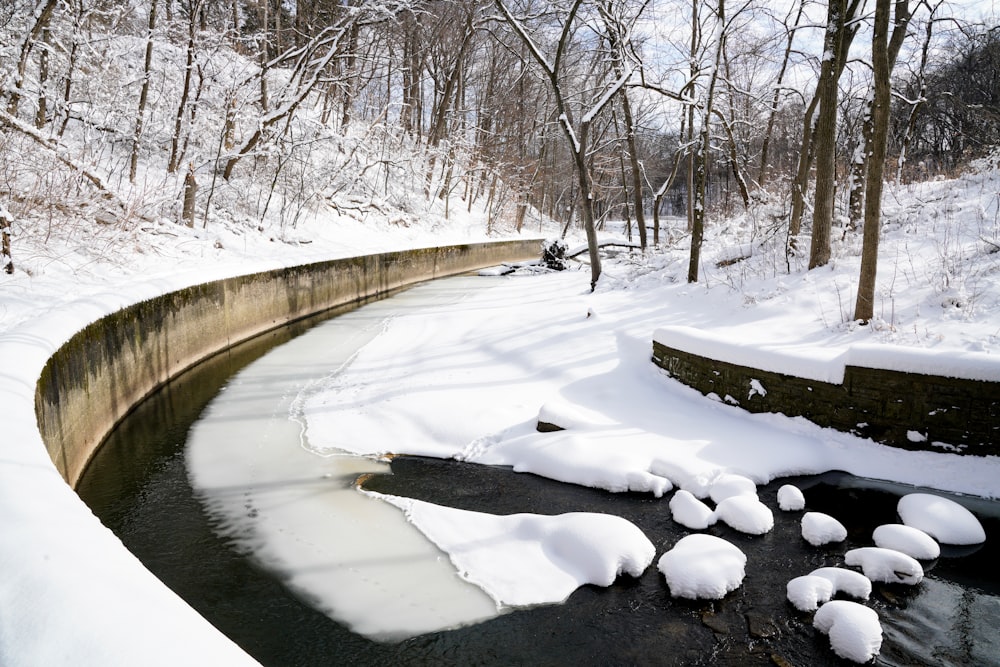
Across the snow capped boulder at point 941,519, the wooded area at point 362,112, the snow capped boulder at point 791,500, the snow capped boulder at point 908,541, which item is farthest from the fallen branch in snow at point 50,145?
the snow capped boulder at point 941,519

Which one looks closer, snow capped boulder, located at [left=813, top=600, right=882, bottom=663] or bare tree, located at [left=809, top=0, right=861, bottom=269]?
snow capped boulder, located at [left=813, top=600, right=882, bottom=663]

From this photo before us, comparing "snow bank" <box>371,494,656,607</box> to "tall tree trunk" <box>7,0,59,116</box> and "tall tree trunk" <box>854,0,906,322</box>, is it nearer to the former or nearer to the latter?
"tall tree trunk" <box>854,0,906,322</box>

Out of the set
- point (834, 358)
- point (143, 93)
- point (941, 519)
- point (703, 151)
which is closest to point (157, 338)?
point (834, 358)

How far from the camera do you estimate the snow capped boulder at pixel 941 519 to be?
13.4ft

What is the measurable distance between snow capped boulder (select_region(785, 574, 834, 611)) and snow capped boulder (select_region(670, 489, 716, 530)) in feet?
2.62

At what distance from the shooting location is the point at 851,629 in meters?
3.02

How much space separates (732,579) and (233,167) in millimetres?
15557

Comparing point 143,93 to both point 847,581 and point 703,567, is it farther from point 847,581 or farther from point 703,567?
point 847,581

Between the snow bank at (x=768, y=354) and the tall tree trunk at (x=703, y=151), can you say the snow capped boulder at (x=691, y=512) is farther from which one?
the tall tree trunk at (x=703, y=151)

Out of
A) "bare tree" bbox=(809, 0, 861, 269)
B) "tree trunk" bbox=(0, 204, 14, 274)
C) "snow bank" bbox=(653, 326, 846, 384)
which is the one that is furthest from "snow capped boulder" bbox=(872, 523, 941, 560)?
"tree trunk" bbox=(0, 204, 14, 274)

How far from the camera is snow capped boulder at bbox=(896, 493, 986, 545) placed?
13.4 ft

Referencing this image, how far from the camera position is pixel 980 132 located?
2558 centimetres

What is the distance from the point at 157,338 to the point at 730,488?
258 inches

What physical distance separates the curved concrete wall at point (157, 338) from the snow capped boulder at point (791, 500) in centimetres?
504
